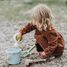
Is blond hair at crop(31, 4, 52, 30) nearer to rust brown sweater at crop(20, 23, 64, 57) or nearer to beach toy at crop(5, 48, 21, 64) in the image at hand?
rust brown sweater at crop(20, 23, 64, 57)

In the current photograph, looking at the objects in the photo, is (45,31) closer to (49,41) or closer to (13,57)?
(49,41)

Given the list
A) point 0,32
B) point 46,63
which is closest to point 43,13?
point 46,63

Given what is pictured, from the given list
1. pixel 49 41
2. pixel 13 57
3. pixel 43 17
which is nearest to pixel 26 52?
pixel 13 57

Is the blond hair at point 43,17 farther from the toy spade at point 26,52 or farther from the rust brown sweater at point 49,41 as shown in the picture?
the toy spade at point 26,52

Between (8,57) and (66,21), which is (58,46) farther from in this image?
(66,21)

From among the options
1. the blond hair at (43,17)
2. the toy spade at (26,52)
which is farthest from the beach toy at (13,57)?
the blond hair at (43,17)

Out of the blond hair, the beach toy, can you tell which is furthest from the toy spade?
the blond hair

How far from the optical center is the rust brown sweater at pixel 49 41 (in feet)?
16.8

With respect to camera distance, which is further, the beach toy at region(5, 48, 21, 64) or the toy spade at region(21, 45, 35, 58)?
the toy spade at region(21, 45, 35, 58)

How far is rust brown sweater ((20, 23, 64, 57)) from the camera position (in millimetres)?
5105

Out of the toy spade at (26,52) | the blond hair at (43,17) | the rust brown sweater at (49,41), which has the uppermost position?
the blond hair at (43,17)

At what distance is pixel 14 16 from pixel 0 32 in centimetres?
142

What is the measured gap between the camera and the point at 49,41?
511cm

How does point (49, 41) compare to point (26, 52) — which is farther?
point (26, 52)
